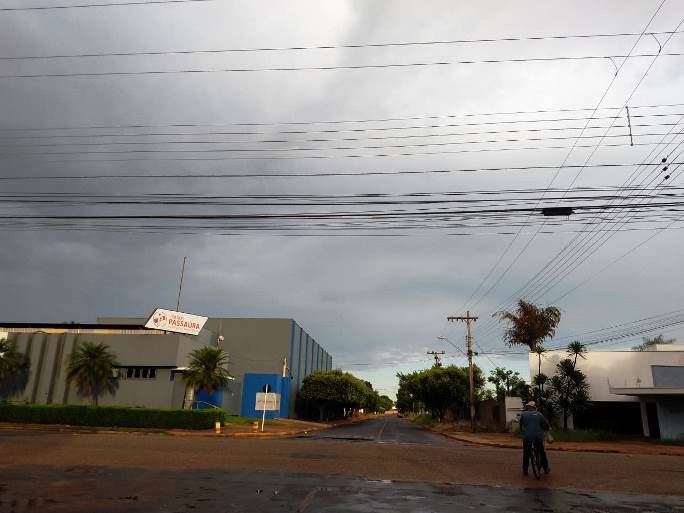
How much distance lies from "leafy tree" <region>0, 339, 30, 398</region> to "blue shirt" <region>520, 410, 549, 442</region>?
42.2 m

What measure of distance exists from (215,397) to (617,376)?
112 feet

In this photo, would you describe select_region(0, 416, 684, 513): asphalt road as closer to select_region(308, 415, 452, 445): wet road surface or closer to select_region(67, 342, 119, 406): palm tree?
select_region(308, 415, 452, 445): wet road surface

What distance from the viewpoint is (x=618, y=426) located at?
37.9 meters

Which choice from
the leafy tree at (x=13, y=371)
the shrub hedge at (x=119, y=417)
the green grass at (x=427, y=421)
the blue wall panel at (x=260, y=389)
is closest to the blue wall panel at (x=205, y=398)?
the blue wall panel at (x=260, y=389)

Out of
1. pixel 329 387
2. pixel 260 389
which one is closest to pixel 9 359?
pixel 260 389

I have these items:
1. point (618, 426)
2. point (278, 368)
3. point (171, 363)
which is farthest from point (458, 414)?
point (171, 363)

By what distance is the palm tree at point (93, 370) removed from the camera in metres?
39.4

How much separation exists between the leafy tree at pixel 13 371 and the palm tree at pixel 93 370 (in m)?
4.58

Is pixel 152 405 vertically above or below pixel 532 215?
below

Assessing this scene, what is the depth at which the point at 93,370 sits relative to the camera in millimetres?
39500

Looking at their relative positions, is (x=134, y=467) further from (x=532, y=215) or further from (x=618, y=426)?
(x=618, y=426)

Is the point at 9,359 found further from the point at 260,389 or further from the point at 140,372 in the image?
the point at 260,389

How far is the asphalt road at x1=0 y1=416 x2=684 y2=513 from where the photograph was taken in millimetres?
8383

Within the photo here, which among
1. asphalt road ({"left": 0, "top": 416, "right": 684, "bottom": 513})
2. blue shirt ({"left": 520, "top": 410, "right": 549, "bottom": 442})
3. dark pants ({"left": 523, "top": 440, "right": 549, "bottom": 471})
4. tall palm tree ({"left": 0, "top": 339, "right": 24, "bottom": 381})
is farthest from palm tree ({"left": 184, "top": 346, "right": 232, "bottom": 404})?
blue shirt ({"left": 520, "top": 410, "right": 549, "bottom": 442})
